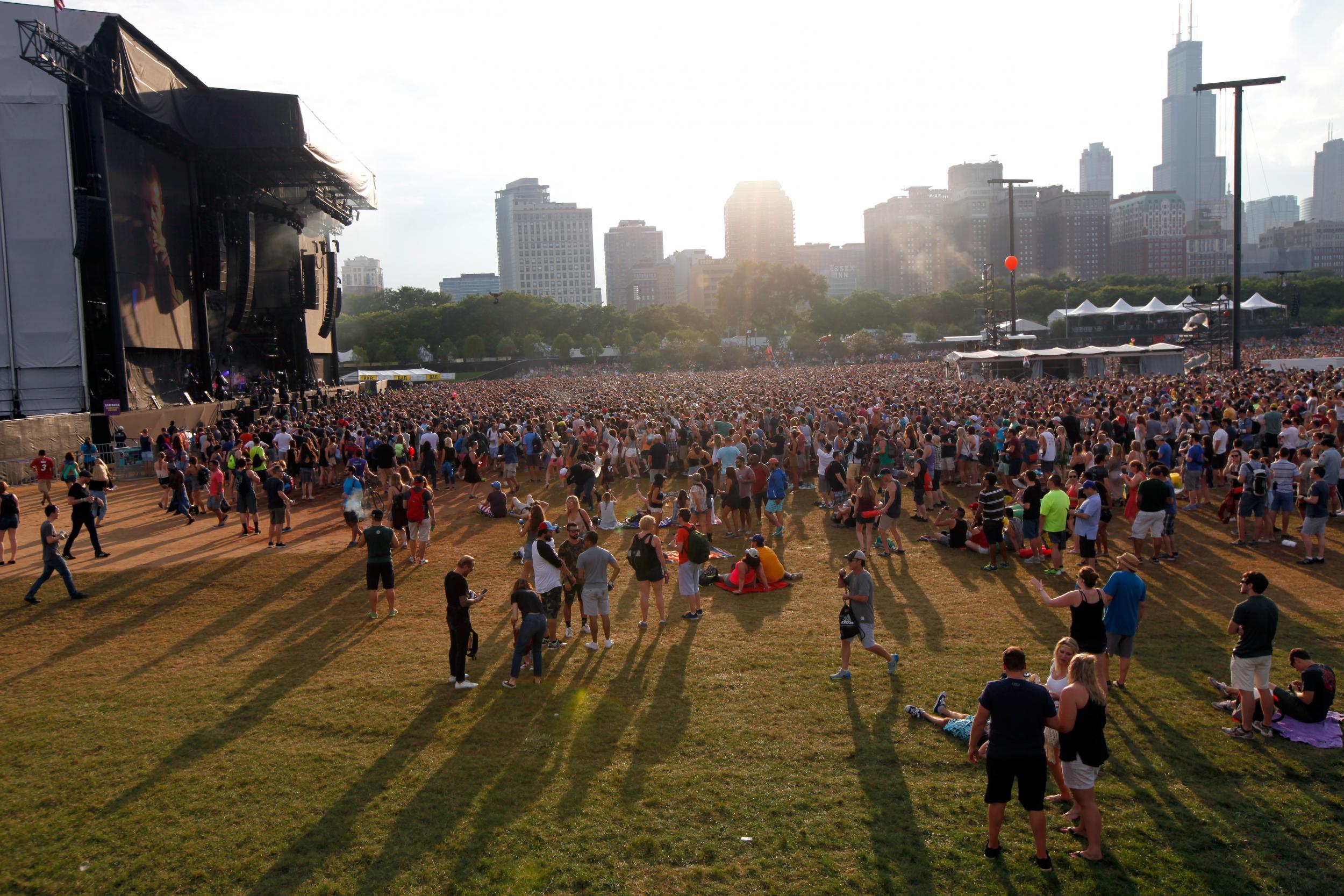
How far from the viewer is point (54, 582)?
12.4 metres

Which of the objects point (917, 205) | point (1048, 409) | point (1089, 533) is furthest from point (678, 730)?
point (917, 205)

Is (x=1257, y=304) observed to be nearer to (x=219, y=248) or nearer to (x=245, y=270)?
(x=245, y=270)

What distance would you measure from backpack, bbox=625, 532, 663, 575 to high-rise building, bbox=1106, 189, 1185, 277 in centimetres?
17947

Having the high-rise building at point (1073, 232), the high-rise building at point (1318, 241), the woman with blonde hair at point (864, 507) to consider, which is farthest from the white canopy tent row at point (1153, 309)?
the high-rise building at point (1318, 241)

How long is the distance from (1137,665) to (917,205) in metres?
202

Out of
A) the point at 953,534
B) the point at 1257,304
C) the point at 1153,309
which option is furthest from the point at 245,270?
the point at 1257,304

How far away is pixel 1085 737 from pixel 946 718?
195 centimetres

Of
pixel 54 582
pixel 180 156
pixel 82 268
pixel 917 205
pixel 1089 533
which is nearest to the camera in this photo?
pixel 1089 533

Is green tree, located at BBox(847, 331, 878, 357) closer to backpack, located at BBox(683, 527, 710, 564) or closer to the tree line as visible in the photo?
the tree line

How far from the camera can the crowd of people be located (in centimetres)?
663

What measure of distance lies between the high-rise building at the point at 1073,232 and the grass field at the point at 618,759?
176m

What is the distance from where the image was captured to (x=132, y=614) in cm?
1095

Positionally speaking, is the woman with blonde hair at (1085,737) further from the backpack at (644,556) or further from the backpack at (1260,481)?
the backpack at (1260,481)

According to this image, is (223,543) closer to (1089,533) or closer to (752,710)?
(752,710)
